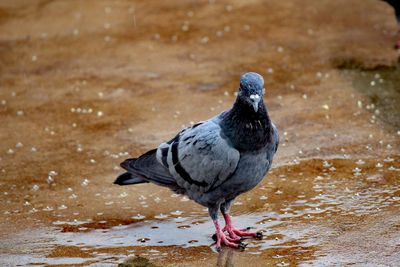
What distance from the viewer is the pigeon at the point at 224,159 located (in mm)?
5984

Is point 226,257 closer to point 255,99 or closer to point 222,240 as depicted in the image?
point 222,240

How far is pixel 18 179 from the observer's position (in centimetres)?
789

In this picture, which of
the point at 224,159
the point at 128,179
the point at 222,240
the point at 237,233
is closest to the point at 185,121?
the point at 128,179

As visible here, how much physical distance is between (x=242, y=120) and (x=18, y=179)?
111 inches

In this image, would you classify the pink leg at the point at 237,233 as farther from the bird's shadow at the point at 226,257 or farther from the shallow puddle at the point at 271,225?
the bird's shadow at the point at 226,257

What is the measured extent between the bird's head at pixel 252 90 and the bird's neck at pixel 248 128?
0.24 feet

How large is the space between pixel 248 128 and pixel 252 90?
0.94 feet

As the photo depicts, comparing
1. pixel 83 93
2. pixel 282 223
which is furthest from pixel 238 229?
pixel 83 93

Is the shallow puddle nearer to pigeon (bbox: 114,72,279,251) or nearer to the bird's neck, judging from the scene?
pigeon (bbox: 114,72,279,251)

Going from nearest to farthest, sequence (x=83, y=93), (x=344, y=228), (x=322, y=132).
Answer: (x=344, y=228)
(x=322, y=132)
(x=83, y=93)

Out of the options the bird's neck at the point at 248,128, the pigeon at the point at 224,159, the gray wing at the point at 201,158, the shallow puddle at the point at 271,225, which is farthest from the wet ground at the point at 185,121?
the bird's neck at the point at 248,128

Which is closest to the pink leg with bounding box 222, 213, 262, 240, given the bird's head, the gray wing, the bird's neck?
the gray wing

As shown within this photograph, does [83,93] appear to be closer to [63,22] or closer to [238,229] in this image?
[63,22]

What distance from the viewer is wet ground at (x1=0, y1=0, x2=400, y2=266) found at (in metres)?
6.44
